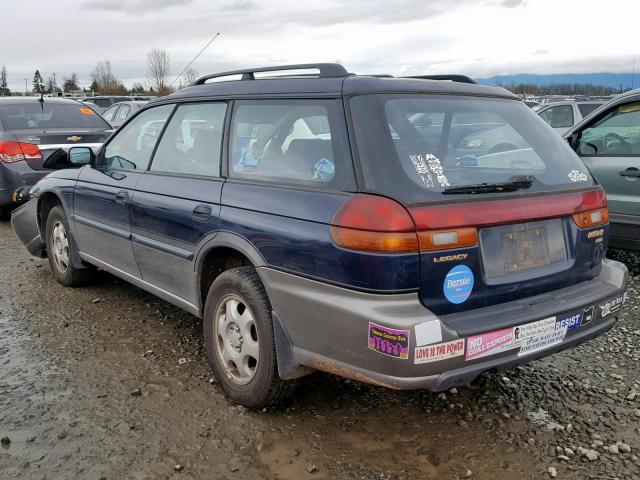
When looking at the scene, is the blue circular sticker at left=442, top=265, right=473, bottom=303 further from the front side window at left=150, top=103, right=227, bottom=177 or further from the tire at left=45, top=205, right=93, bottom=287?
the tire at left=45, top=205, right=93, bottom=287

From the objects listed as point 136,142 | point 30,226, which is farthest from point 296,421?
point 30,226

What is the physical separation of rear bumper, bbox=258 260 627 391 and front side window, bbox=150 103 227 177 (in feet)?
3.06

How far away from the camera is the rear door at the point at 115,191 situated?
4.12 meters

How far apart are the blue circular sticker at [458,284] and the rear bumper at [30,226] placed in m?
4.24

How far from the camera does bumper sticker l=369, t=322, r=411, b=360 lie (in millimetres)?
2418

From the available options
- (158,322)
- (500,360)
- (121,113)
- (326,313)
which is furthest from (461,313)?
(121,113)

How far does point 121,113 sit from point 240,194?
1309 centimetres

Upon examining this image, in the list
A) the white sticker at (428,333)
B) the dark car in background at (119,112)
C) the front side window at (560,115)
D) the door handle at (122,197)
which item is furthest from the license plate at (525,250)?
the dark car in background at (119,112)

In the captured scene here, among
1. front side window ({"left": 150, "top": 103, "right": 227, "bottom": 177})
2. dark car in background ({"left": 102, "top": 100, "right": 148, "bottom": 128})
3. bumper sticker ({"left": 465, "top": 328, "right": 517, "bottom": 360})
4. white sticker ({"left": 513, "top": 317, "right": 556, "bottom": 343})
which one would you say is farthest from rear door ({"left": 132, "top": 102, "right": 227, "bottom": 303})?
dark car in background ({"left": 102, "top": 100, "right": 148, "bottom": 128})

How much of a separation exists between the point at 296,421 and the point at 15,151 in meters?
6.46

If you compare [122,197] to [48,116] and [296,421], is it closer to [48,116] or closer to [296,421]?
[296,421]

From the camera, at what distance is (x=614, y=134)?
18.7 ft

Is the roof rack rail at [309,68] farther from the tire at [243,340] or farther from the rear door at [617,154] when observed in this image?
the rear door at [617,154]

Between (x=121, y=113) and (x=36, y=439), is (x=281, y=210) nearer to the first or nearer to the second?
(x=36, y=439)
